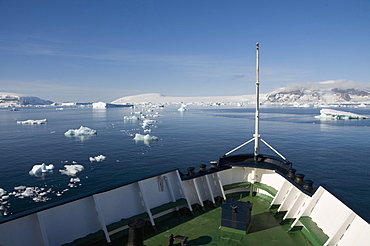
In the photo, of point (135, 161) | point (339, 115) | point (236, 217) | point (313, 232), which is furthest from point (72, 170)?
point (339, 115)

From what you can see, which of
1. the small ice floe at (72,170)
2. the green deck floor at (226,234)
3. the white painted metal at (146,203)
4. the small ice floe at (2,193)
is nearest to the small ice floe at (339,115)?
the small ice floe at (72,170)

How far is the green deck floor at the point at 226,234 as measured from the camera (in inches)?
248

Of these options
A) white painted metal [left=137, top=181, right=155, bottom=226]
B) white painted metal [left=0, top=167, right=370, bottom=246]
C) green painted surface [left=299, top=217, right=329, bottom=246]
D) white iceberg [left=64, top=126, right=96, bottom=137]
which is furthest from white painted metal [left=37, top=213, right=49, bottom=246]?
white iceberg [left=64, top=126, right=96, bottom=137]

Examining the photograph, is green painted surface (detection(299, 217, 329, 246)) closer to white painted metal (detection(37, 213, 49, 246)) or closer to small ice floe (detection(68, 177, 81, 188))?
white painted metal (detection(37, 213, 49, 246))

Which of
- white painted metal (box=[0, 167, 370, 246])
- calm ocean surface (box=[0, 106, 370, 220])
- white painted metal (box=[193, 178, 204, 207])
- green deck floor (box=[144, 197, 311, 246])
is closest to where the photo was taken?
white painted metal (box=[0, 167, 370, 246])

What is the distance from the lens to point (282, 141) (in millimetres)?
34781

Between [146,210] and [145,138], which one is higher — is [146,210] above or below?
above

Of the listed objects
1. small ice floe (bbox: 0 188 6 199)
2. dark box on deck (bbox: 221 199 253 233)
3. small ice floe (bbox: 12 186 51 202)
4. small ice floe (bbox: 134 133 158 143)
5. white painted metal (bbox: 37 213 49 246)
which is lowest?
small ice floe (bbox: 12 186 51 202)

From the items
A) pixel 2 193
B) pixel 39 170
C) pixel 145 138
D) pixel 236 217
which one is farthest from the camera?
pixel 145 138

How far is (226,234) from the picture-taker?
6.63 m

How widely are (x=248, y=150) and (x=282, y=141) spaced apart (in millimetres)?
→ 7972

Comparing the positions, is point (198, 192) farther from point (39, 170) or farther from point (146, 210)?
point (39, 170)

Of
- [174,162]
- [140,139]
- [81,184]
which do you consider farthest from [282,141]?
[81,184]

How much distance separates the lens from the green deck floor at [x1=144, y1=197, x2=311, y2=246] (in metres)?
6.29
